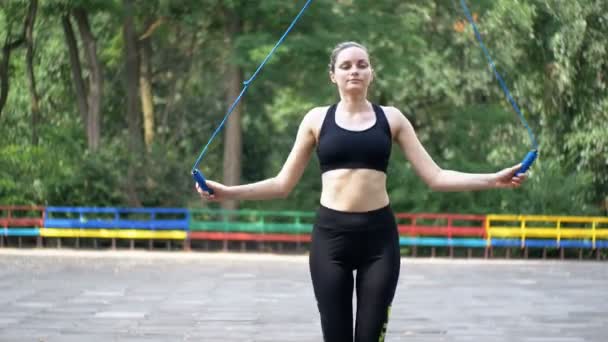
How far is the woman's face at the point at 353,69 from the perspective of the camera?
4.57 meters

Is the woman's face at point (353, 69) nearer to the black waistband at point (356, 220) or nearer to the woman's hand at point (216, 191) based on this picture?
the black waistband at point (356, 220)

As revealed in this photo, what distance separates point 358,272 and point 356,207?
286 millimetres

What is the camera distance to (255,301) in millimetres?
11648

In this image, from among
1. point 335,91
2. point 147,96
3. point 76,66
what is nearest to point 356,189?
point 335,91

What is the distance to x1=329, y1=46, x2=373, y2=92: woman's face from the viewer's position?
4566mm

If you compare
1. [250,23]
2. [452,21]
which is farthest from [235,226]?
[452,21]

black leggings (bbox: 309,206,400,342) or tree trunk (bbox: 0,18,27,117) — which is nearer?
black leggings (bbox: 309,206,400,342)

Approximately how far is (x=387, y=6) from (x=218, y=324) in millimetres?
12951

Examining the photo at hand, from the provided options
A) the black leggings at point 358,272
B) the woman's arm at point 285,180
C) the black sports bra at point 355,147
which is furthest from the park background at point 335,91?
the black leggings at point 358,272

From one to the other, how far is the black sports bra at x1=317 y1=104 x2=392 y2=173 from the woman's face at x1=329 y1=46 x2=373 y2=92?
0.18 metres

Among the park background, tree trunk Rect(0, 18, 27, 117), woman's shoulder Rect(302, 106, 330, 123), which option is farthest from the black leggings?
tree trunk Rect(0, 18, 27, 117)

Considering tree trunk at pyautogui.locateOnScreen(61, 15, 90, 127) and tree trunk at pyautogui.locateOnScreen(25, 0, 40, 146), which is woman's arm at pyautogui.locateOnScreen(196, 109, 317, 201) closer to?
tree trunk at pyautogui.locateOnScreen(25, 0, 40, 146)

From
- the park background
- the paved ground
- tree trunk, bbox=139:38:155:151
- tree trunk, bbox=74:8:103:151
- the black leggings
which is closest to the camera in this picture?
the black leggings

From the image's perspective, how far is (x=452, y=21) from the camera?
2670 cm
